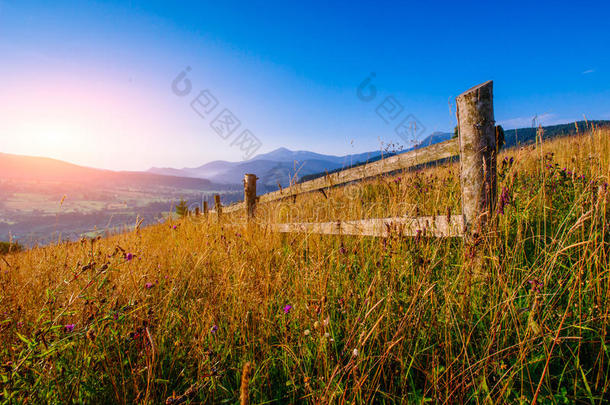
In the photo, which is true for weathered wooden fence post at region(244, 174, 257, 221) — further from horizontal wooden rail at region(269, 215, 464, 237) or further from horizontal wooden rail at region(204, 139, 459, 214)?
horizontal wooden rail at region(269, 215, 464, 237)

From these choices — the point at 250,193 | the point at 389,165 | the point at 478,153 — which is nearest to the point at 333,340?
the point at 478,153

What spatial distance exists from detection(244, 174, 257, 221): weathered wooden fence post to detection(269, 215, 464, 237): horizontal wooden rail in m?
2.89

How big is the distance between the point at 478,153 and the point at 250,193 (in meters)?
4.93

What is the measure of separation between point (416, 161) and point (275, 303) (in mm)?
2326

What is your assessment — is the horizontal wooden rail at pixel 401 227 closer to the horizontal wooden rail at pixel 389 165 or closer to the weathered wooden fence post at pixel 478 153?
the weathered wooden fence post at pixel 478 153

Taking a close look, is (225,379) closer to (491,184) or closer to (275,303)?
(275,303)

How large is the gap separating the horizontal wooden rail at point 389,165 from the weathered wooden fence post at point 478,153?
19.1 inches

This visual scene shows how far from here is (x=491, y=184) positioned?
7.55 feet

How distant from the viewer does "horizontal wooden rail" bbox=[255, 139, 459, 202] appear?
304 centimetres

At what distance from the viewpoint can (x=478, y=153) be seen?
7.75ft

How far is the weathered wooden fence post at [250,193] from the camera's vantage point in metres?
6.39

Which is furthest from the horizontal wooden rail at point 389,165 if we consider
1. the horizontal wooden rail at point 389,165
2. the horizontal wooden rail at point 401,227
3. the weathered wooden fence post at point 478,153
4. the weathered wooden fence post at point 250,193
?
the weathered wooden fence post at point 250,193

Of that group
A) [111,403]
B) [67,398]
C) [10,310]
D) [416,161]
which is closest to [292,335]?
[111,403]

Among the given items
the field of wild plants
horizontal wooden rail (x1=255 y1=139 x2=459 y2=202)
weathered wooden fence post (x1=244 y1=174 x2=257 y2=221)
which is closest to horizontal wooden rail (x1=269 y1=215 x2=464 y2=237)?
the field of wild plants
